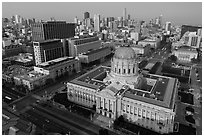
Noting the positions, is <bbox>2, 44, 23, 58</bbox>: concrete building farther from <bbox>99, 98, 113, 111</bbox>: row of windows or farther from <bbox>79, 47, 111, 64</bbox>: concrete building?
<bbox>99, 98, 113, 111</bbox>: row of windows

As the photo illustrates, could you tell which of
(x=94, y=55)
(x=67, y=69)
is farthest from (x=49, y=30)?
(x=67, y=69)

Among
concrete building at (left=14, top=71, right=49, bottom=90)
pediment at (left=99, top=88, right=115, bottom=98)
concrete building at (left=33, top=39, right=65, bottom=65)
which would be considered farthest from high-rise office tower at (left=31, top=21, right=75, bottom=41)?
pediment at (left=99, top=88, right=115, bottom=98)

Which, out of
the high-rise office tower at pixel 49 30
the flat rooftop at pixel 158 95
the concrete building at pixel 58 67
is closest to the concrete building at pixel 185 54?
the flat rooftop at pixel 158 95

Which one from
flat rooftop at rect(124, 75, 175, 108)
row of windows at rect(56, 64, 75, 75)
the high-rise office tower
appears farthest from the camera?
the high-rise office tower

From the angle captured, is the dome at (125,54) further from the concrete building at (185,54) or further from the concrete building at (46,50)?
the concrete building at (185,54)

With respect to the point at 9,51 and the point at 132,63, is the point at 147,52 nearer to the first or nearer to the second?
the point at 132,63

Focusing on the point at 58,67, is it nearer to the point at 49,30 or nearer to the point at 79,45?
the point at 79,45
